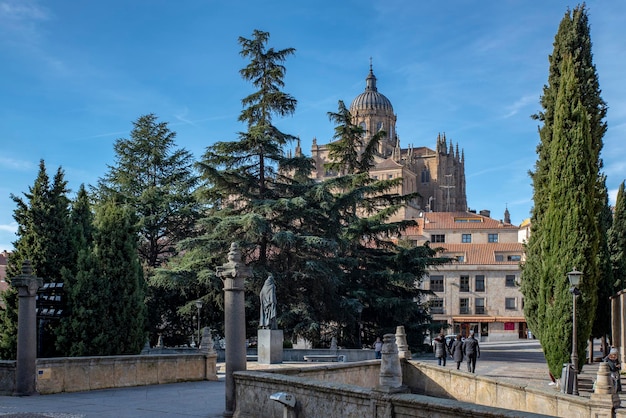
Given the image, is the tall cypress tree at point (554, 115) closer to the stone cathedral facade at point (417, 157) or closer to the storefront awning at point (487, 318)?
the storefront awning at point (487, 318)

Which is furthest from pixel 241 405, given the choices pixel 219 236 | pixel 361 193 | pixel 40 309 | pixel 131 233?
pixel 361 193

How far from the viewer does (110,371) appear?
1602 centimetres

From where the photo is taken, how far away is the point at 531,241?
25.2 m

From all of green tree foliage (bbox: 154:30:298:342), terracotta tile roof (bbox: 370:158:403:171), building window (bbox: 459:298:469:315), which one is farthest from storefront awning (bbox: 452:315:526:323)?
terracotta tile roof (bbox: 370:158:403:171)

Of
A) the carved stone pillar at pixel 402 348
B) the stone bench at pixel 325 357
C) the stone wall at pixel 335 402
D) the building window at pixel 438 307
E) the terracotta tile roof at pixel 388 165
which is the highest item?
the terracotta tile roof at pixel 388 165

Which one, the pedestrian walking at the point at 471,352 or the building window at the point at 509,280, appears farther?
the building window at the point at 509,280

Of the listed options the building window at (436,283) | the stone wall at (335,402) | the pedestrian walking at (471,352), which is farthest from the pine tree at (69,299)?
the building window at (436,283)

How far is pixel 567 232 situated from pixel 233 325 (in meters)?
13.9

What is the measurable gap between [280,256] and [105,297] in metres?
11.2

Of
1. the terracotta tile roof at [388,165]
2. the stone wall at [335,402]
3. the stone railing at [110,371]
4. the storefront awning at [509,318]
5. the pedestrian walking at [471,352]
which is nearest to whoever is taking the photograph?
the stone wall at [335,402]

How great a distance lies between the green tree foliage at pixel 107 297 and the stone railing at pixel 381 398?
9.28m

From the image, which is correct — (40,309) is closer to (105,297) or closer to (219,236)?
(105,297)

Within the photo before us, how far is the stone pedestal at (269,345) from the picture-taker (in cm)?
2091

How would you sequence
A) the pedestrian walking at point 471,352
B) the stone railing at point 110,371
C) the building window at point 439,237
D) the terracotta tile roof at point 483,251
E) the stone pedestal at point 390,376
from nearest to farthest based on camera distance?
the stone pedestal at point 390,376
the stone railing at point 110,371
the pedestrian walking at point 471,352
the terracotta tile roof at point 483,251
the building window at point 439,237
